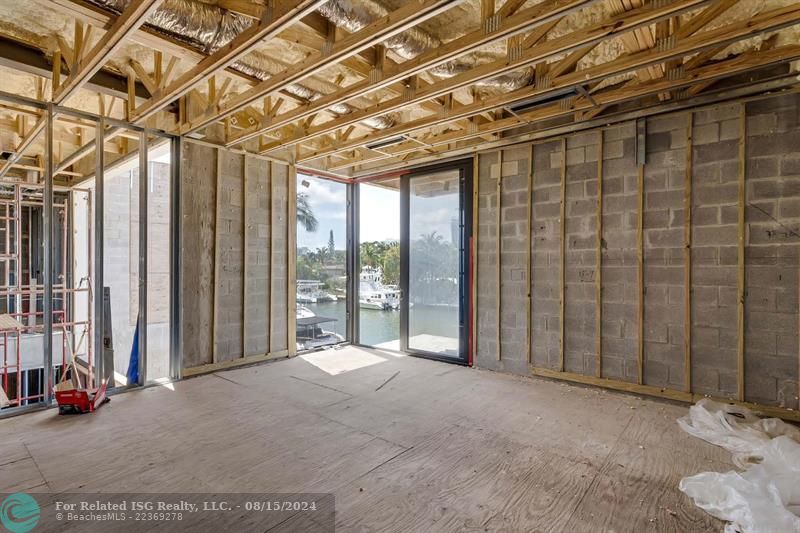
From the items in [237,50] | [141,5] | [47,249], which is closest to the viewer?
[141,5]

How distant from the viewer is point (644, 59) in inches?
111

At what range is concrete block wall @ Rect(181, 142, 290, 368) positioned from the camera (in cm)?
479

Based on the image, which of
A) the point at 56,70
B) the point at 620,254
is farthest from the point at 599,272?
the point at 56,70

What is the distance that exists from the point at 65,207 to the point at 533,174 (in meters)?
7.81

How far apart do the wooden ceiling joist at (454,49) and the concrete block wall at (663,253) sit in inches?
93.3

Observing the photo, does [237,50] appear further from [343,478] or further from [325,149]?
[343,478]

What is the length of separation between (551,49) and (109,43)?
2947mm

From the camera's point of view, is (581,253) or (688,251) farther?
(581,253)

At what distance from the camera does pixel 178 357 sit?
183 inches

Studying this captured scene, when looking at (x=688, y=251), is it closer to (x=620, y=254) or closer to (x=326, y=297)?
(x=620, y=254)

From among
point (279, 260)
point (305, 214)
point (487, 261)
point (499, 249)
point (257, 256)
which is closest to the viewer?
point (499, 249)

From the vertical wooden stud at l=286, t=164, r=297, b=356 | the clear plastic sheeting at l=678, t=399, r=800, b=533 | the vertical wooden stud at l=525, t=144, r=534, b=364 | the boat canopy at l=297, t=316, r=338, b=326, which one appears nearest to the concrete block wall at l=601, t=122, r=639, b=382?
the vertical wooden stud at l=525, t=144, r=534, b=364

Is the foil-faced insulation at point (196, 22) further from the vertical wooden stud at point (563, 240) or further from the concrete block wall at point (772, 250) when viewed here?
the concrete block wall at point (772, 250)

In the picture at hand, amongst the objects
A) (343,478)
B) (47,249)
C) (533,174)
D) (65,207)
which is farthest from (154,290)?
(533,174)
